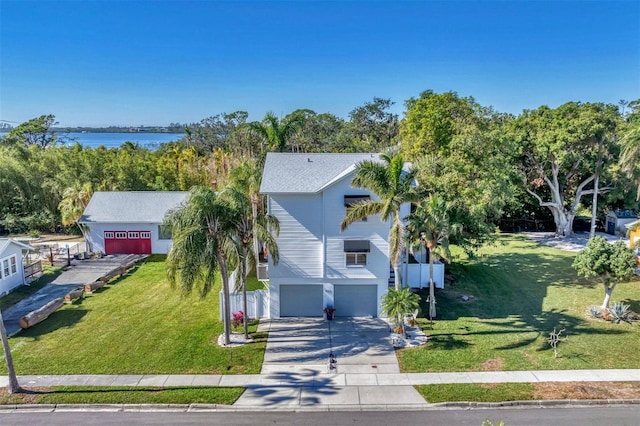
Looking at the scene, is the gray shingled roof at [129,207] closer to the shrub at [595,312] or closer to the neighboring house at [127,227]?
Answer: the neighboring house at [127,227]

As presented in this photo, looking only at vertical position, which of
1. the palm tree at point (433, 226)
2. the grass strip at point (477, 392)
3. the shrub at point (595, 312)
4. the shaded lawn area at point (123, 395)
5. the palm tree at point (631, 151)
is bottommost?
the grass strip at point (477, 392)

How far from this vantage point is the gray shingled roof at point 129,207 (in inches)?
1346

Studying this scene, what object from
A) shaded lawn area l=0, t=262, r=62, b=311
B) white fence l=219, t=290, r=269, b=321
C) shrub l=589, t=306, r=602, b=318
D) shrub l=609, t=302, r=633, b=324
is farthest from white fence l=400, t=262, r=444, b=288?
shaded lawn area l=0, t=262, r=62, b=311

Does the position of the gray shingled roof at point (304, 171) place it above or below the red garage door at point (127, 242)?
above

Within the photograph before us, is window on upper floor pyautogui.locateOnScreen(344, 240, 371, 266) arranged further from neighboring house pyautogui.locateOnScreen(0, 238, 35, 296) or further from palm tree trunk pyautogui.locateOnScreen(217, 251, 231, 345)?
neighboring house pyautogui.locateOnScreen(0, 238, 35, 296)

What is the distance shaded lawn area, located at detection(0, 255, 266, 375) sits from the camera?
17.4 meters

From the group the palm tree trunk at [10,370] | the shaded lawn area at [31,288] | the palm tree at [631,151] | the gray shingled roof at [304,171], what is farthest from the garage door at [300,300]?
the palm tree at [631,151]

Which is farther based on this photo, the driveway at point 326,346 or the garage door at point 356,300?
the garage door at point 356,300

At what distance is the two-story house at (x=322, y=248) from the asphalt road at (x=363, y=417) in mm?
8174

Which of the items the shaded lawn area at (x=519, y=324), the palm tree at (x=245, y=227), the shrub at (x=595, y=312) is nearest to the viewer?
the shaded lawn area at (x=519, y=324)

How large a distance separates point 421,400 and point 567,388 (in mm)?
5372

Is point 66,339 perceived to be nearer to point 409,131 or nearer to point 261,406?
point 261,406

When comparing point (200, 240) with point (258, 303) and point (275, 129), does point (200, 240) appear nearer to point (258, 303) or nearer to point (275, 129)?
point (258, 303)

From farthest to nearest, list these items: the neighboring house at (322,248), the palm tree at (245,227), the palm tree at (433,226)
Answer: the neighboring house at (322,248)
the palm tree at (433,226)
the palm tree at (245,227)
